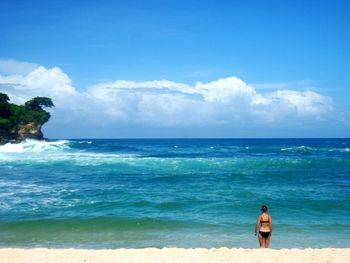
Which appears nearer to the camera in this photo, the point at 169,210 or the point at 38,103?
the point at 169,210

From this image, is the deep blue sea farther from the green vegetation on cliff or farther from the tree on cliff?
the tree on cliff

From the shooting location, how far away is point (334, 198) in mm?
20594

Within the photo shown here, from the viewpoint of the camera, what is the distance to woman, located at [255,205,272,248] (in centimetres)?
1157

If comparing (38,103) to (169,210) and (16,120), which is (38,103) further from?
(169,210)

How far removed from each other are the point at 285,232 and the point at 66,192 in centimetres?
1336
